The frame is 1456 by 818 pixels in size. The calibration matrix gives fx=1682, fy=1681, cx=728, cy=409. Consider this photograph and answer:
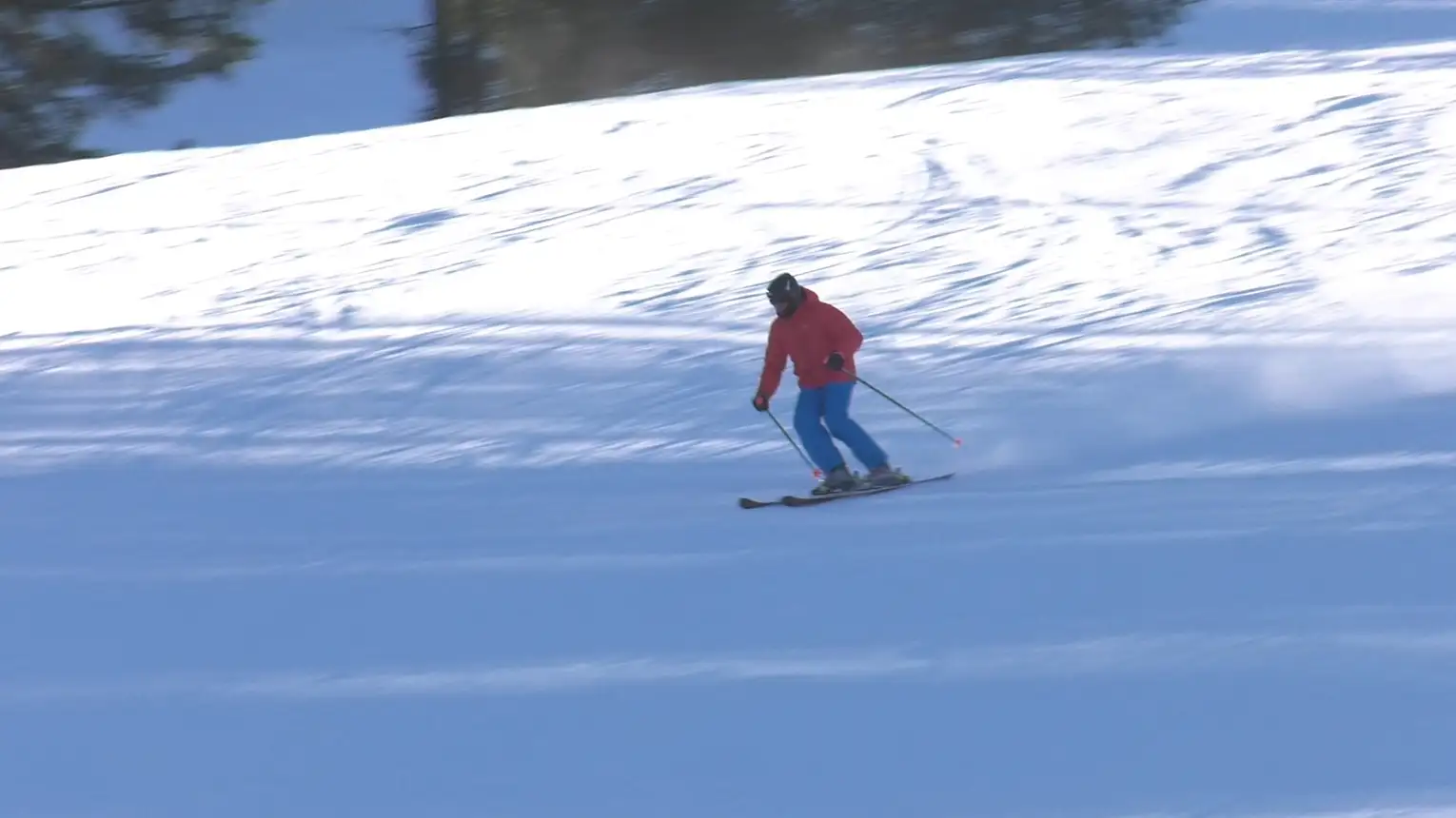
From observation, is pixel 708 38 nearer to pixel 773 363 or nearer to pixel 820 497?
pixel 773 363

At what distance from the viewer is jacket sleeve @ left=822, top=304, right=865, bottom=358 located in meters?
8.41

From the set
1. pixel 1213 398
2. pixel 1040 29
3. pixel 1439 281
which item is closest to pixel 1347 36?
pixel 1040 29

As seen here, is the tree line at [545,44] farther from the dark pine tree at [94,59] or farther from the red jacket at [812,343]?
the red jacket at [812,343]

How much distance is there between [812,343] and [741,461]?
1.18m

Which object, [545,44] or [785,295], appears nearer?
[785,295]

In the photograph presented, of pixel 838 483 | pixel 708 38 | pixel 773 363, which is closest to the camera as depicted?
pixel 838 483

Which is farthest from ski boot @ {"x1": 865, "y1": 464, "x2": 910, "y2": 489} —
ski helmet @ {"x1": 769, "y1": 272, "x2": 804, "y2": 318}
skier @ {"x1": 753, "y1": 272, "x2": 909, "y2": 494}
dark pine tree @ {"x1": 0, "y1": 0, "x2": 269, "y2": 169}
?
dark pine tree @ {"x1": 0, "y1": 0, "x2": 269, "y2": 169}

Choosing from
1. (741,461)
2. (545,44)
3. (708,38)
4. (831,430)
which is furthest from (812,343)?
(708,38)

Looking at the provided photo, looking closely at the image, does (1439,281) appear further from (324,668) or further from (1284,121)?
(324,668)

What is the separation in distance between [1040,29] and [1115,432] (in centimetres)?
1625

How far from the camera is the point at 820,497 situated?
8.25 meters

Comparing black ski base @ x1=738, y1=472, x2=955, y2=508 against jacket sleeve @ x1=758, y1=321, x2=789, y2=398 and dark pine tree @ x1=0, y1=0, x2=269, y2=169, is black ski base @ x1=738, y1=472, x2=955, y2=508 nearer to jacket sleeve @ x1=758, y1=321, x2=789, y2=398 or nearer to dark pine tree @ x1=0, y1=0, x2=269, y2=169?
jacket sleeve @ x1=758, y1=321, x2=789, y2=398

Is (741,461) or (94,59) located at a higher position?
(94,59)

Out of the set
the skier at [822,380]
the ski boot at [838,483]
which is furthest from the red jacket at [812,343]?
the ski boot at [838,483]
